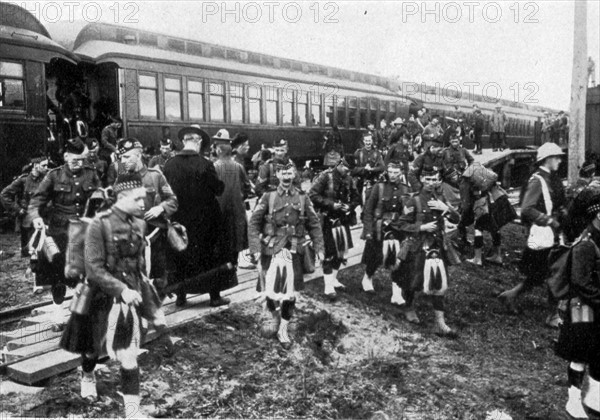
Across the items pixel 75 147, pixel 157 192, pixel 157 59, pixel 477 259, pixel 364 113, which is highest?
pixel 157 59

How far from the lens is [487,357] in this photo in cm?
613

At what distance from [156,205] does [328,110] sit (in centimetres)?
1362

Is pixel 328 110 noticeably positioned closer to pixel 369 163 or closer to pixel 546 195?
pixel 369 163

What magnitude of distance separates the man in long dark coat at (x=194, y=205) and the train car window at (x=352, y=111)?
1379 centimetres

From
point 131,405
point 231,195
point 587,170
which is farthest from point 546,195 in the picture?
point 131,405

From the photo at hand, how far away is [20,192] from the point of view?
8156 millimetres

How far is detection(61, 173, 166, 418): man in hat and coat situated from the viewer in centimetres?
362

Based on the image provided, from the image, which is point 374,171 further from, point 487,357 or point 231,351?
point 231,351

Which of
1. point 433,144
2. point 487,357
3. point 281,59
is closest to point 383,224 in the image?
point 487,357

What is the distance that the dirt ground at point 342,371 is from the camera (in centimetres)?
438

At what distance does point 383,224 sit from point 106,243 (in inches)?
149

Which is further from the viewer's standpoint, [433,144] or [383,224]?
[433,144]

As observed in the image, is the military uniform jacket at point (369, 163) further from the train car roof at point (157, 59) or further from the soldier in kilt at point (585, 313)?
the soldier in kilt at point (585, 313)

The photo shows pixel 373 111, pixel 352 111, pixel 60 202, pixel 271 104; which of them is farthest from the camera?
pixel 373 111
